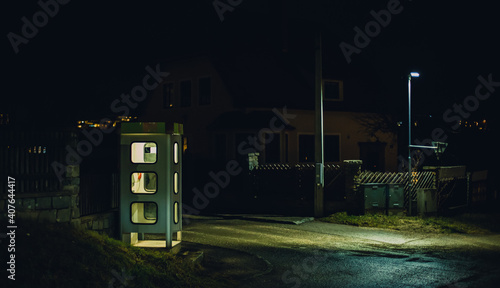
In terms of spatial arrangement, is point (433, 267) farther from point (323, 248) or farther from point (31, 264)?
point (31, 264)

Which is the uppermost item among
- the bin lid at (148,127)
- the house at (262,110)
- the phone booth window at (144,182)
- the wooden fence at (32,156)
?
the house at (262,110)

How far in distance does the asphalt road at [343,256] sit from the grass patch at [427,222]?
694 mm

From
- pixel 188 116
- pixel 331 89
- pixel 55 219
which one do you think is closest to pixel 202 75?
pixel 188 116

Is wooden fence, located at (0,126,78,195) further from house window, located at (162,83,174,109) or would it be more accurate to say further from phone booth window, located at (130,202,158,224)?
house window, located at (162,83,174,109)

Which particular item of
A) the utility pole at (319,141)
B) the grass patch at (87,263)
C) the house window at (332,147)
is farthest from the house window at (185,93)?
the grass patch at (87,263)

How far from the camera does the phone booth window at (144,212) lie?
916 cm

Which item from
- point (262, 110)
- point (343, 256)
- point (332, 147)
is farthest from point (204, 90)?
point (343, 256)

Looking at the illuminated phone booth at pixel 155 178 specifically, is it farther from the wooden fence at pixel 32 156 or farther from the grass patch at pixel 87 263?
the wooden fence at pixel 32 156

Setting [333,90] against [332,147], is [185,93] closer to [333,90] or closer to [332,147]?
[333,90]

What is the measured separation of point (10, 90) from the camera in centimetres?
1844

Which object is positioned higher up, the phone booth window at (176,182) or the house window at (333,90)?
the house window at (333,90)

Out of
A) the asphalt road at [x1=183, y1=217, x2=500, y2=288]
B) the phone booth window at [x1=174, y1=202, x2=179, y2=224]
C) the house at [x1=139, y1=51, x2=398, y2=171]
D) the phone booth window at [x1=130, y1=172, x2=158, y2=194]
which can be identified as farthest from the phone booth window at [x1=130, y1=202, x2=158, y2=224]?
the house at [x1=139, y1=51, x2=398, y2=171]

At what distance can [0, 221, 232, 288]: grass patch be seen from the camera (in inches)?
245

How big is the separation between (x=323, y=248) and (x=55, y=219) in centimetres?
572
